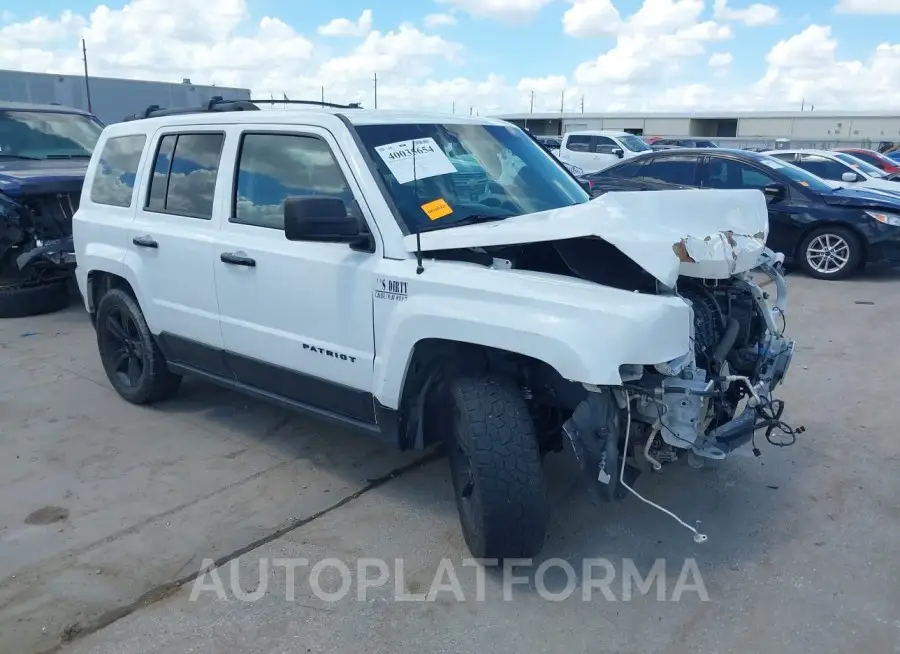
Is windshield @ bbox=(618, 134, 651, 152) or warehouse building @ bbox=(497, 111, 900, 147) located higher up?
warehouse building @ bbox=(497, 111, 900, 147)

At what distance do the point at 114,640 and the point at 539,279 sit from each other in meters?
2.17

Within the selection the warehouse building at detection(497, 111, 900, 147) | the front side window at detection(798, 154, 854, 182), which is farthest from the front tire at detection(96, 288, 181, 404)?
the warehouse building at detection(497, 111, 900, 147)

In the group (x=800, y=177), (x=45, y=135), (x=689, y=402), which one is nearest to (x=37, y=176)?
(x=45, y=135)

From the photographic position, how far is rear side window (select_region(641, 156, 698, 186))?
34.0 ft

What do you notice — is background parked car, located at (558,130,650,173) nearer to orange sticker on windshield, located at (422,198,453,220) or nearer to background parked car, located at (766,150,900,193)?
background parked car, located at (766,150,900,193)

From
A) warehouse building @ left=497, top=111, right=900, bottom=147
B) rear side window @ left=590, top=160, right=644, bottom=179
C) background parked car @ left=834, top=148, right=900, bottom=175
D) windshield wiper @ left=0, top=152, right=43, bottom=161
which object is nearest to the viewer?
windshield wiper @ left=0, top=152, right=43, bottom=161

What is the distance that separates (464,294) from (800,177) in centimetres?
830

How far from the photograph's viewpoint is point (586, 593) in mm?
3158

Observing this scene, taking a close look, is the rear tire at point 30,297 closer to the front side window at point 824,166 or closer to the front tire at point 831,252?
the front tire at point 831,252

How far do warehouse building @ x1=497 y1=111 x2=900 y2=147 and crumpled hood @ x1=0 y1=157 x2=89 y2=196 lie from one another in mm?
40320

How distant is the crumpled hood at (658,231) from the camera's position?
2.89 m

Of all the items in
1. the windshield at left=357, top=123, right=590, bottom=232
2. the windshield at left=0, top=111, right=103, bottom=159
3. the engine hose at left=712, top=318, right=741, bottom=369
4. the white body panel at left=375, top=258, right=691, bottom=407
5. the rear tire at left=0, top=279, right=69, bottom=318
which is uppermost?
the windshield at left=0, top=111, right=103, bottom=159

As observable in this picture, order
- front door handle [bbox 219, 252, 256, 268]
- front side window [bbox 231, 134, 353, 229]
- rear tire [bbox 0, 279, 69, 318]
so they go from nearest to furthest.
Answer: front side window [bbox 231, 134, 353, 229] < front door handle [bbox 219, 252, 256, 268] < rear tire [bbox 0, 279, 69, 318]

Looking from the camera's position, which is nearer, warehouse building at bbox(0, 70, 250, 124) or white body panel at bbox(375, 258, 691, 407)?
white body panel at bbox(375, 258, 691, 407)
